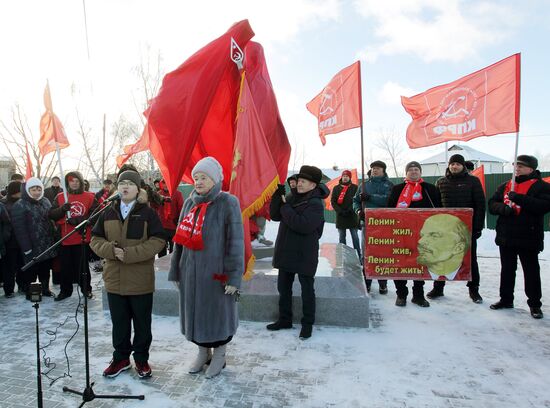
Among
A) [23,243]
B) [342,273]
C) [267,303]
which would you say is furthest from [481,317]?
[23,243]

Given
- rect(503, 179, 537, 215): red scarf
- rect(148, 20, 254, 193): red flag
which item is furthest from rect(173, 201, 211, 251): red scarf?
rect(503, 179, 537, 215): red scarf

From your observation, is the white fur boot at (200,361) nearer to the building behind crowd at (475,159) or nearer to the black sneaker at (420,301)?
the black sneaker at (420,301)

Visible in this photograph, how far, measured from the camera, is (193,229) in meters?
3.03

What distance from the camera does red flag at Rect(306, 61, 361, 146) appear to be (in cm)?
612

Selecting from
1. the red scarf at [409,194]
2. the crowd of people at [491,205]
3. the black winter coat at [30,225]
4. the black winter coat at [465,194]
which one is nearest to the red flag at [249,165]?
the red scarf at [409,194]

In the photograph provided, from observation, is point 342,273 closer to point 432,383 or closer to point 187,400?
point 432,383

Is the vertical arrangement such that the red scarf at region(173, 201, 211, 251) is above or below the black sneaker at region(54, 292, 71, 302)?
above

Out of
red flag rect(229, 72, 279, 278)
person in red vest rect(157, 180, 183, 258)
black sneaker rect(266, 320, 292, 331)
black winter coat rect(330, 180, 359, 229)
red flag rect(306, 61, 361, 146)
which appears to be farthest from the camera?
black winter coat rect(330, 180, 359, 229)

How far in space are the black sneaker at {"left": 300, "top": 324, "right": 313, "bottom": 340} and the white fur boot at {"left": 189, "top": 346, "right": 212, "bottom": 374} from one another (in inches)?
43.0

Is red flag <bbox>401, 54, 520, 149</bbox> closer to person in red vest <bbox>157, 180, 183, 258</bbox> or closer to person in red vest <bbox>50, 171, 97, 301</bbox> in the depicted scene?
person in red vest <bbox>157, 180, 183, 258</bbox>

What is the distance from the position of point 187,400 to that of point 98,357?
1266 millimetres

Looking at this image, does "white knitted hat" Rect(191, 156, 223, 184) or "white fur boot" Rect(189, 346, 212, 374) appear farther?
"white fur boot" Rect(189, 346, 212, 374)

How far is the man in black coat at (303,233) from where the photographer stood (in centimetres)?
392

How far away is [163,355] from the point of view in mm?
3637
